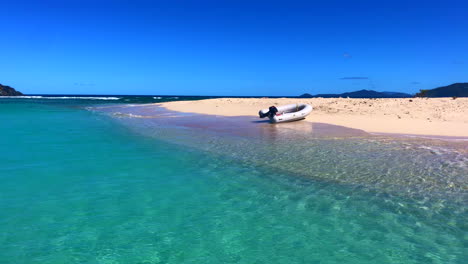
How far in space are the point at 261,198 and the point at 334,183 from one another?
1980 mm

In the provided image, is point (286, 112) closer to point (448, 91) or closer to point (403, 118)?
point (403, 118)

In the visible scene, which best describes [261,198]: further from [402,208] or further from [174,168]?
[174,168]

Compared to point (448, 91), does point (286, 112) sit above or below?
below

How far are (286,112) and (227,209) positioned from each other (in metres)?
16.8

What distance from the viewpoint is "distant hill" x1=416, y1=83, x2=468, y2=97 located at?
133 ft

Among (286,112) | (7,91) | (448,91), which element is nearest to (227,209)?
(286,112)

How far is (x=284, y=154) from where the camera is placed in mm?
10391

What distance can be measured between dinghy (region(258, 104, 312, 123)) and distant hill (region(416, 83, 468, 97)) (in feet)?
90.4

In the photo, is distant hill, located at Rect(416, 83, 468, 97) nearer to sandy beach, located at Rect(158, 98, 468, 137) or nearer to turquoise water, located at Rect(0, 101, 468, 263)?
sandy beach, located at Rect(158, 98, 468, 137)

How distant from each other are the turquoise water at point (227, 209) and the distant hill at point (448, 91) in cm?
3678

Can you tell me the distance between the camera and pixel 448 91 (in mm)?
42906

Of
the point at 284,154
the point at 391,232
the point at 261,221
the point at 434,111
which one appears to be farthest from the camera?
the point at 434,111

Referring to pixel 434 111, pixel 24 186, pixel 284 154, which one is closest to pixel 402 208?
pixel 284 154

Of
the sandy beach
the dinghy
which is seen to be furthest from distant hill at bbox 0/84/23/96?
the dinghy
